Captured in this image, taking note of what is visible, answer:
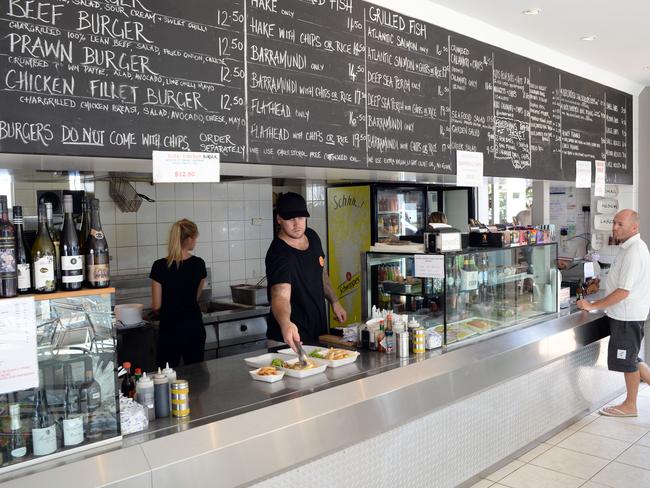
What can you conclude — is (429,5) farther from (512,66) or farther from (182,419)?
(182,419)

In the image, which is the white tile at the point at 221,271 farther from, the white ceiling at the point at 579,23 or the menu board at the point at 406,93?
the white ceiling at the point at 579,23

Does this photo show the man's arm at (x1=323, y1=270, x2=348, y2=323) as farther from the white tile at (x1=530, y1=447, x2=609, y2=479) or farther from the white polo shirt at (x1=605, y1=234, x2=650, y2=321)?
the white polo shirt at (x1=605, y1=234, x2=650, y2=321)

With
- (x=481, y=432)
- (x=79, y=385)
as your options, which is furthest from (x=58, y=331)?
(x=481, y=432)

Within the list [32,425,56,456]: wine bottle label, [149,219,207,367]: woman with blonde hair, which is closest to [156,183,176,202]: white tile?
[149,219,207,367]: woman with blonde hair

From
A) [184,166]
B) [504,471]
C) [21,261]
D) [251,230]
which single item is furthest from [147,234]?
[21,261]

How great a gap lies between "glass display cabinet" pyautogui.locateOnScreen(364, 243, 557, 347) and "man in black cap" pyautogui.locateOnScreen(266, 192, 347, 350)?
1.21 ft

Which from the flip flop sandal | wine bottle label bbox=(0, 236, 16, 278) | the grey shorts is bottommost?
the flip flop sandal

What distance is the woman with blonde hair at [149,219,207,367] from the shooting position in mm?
4555

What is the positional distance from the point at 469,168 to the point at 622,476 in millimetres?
2180

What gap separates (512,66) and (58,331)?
367 centimetres

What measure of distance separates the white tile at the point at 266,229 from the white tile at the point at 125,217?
1.51 m

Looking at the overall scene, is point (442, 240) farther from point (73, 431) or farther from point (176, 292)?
point (73, 431)

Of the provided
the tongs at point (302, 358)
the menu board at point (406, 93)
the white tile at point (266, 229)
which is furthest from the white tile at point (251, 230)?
the tongs at point (302, 358)

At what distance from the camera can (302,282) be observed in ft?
11.9
